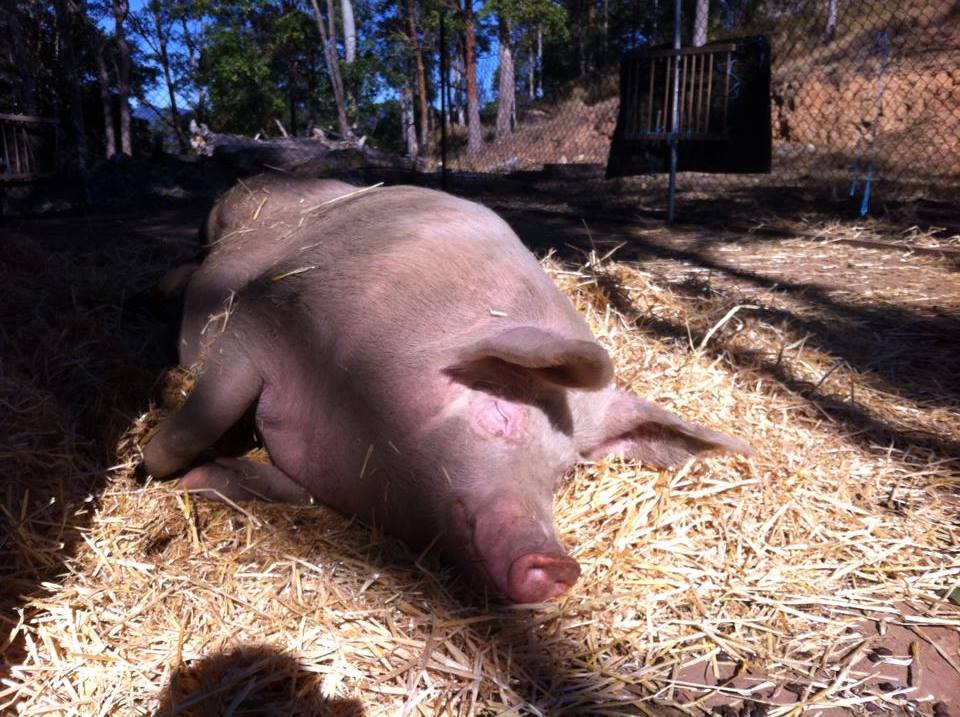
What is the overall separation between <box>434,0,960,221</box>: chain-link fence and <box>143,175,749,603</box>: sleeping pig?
5.26 metres

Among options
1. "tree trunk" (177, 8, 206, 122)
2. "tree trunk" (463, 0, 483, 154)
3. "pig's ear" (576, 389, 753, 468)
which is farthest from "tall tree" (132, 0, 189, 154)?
"pig's ear" (576, 389, 753, 468)

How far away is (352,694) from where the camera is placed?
1671 mm

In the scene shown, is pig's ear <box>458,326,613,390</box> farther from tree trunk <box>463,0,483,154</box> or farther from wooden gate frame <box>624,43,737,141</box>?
tree trunk <box>463,0,483,154</box>

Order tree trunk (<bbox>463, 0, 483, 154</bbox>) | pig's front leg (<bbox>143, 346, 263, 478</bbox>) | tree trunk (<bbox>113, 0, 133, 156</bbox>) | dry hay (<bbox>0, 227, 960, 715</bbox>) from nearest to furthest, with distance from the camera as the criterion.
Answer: dry hay (<bbox>0, 227, 960, 715</bbox>)
pig's front leg (<bbox>143, 346, 263, 478</bbox>)
tree trunk (<bbox>463, 0, 483, 154</bbox>)
tree trunk (<bbox>113, 0, 133, 156</bbox>)

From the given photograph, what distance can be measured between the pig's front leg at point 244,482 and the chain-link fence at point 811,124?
5787 millimetres

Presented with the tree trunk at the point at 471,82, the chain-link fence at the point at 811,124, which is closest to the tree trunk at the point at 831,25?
the chain-link fence at the point at 811,124

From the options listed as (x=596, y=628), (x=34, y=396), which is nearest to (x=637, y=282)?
(x=596, y=628)

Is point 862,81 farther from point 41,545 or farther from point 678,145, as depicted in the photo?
point 41,545

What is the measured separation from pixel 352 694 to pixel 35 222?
6.95 meters

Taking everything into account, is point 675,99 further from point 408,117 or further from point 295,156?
point 408,117

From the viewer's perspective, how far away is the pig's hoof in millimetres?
1744

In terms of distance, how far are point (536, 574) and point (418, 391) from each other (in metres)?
0.60

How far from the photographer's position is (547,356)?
178 cm

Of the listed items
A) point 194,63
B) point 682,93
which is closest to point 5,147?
point 682,93
